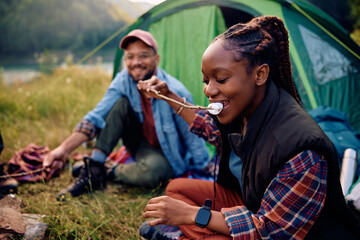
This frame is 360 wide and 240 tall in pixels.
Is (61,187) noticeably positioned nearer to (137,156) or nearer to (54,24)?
(137,156)

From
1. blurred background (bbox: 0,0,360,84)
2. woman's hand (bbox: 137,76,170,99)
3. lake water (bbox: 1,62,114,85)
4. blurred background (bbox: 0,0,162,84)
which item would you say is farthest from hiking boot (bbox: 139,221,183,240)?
blurred background (bbox: 0,0,162,84)

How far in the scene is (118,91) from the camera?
2.34 m

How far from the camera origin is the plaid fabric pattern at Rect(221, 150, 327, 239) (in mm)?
920

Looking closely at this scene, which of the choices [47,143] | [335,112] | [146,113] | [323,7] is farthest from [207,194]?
[323,7]

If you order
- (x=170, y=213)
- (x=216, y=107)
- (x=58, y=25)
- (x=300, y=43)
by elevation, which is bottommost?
(x=170, y=213)

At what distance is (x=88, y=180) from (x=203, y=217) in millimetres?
1354

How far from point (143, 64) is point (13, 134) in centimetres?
189

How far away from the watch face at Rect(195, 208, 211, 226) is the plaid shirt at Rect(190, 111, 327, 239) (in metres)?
0.08

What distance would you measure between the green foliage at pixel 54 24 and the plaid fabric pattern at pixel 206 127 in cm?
2331

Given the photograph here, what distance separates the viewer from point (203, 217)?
103 cm

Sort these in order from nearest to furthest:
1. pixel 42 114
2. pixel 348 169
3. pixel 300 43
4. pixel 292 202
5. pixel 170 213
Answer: pixel 292 202 < pixel 170 213 < pixel 348 169 < pixel 300 43 < pixel 42 114

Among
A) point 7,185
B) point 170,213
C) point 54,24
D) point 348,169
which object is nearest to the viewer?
point 170,213

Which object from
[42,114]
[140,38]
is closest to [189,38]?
[140,38]

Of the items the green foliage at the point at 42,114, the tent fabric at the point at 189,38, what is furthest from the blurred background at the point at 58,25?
the tent fabric at the point at 189,38
